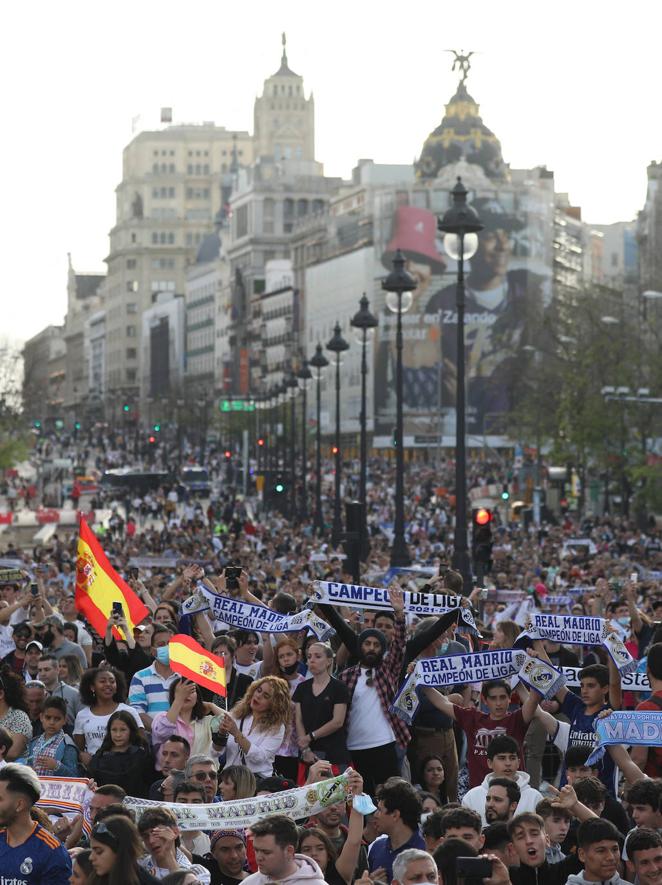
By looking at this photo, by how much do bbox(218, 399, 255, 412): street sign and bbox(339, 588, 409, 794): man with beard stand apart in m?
94.8

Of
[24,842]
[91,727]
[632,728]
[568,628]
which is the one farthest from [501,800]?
[568,628]

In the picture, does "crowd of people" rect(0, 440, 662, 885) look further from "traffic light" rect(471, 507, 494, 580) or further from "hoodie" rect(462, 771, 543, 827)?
"traffic light" rect(471, 507, 494, 580)

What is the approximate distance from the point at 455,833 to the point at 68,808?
2244 millimetres

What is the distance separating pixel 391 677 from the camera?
43.2ft

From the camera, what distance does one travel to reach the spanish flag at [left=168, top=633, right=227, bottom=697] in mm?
12469

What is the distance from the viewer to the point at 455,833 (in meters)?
9.48

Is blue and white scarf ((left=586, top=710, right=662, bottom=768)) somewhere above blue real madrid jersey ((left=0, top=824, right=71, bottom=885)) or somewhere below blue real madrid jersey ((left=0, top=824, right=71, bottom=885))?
above

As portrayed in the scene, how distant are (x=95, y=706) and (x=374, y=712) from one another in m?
1.65

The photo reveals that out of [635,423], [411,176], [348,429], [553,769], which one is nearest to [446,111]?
[411,176]

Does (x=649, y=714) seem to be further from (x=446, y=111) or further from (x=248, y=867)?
(x=446, y=111)

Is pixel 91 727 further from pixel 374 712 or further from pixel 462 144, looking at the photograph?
pixel 462 144

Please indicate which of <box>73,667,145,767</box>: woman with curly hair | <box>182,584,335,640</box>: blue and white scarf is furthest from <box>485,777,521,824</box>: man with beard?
<box>182,584,335,640</box>: blue and white scarf

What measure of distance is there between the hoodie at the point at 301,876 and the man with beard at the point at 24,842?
2.62 ft

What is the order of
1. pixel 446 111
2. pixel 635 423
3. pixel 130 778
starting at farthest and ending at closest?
pixel 446 111 → pixel 635 423 → pixel 130 778
